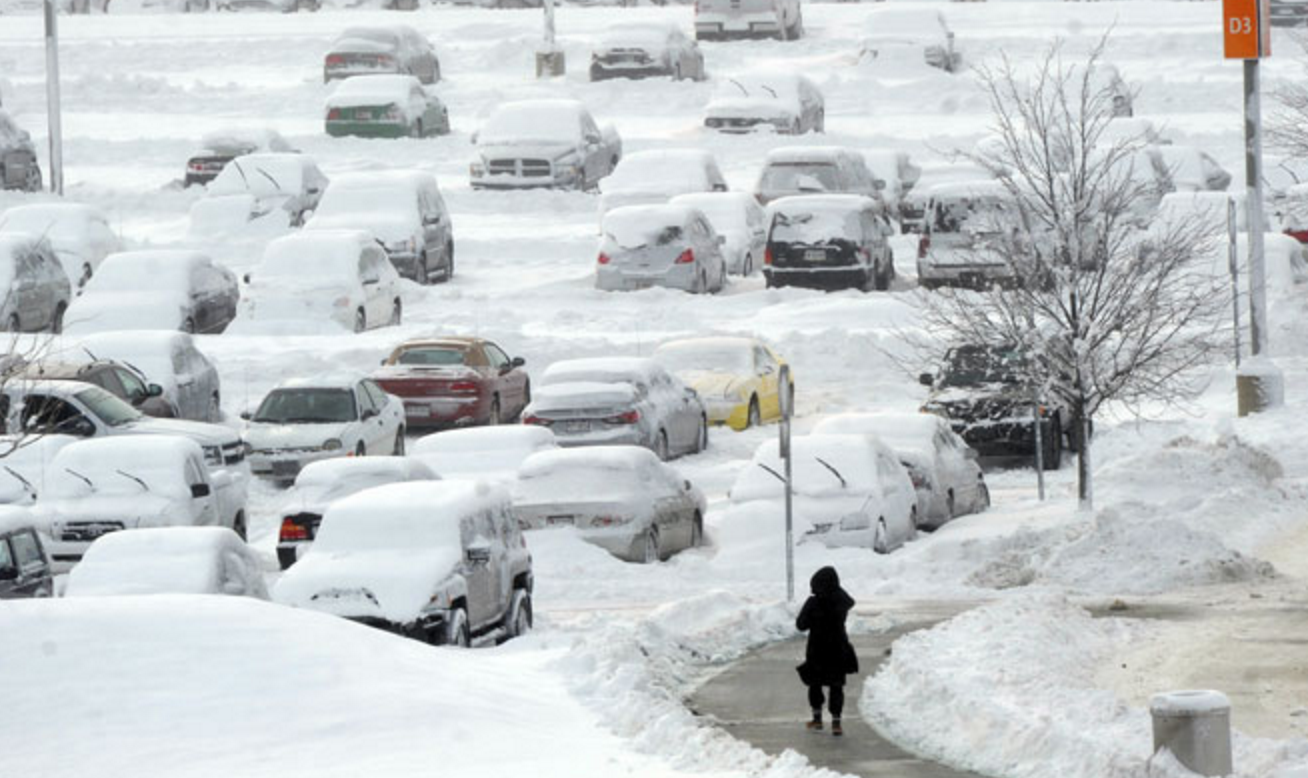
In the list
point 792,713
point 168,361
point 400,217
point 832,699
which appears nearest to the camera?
point 832,699

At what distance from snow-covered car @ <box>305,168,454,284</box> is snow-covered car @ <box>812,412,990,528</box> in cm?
1311

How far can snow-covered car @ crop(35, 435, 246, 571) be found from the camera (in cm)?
2750

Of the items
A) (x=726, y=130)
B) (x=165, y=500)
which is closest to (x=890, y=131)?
(x=726, y=130)

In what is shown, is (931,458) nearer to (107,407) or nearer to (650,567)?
(650,567)

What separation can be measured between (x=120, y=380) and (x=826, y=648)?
1630 cm

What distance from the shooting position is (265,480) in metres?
32.9

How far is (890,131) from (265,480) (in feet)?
84.1

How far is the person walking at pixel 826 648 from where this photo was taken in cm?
1912

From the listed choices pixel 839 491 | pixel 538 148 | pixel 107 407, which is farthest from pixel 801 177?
pixel 839 491

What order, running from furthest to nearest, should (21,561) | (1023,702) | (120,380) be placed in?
1. (120,380)
2. (21,561)
3. (1023,702)

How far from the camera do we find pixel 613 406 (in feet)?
109

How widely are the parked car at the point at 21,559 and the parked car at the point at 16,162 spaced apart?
1059 inches

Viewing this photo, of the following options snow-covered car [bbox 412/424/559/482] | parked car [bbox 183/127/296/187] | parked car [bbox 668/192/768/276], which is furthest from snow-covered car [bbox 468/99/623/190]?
snow-covered car [bbox 412/424/559/482]

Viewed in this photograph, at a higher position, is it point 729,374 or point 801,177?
point 801,177
